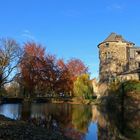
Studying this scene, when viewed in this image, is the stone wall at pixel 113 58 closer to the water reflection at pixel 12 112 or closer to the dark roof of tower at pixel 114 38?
the dark roof of tower at pixel 114 38

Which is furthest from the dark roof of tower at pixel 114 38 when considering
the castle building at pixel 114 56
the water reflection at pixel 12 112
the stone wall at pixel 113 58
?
the water reflection at pixel 12 112

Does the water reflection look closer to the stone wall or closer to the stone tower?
the stone tower

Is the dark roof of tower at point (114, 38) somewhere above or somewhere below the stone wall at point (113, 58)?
above

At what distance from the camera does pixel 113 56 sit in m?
84.5

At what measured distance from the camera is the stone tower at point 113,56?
84.0 metres

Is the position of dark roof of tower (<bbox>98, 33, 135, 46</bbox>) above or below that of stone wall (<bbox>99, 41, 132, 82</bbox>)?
above

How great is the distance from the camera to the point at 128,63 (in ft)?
272

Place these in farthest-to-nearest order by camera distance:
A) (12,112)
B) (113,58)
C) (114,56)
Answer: (114,56)
(113,58)
(12,112)

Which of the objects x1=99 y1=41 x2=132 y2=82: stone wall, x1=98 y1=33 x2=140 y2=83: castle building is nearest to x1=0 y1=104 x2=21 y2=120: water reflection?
x1=98 y1=33 x2=140 y2=83: castle building

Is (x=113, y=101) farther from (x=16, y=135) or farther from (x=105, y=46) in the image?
(x=16, y=135)

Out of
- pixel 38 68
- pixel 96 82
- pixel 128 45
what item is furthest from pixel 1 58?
pixel 128 45

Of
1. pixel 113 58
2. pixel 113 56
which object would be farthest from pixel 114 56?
pixel 113 58

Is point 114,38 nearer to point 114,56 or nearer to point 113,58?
point 114,56

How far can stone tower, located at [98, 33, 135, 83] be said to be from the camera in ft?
276
